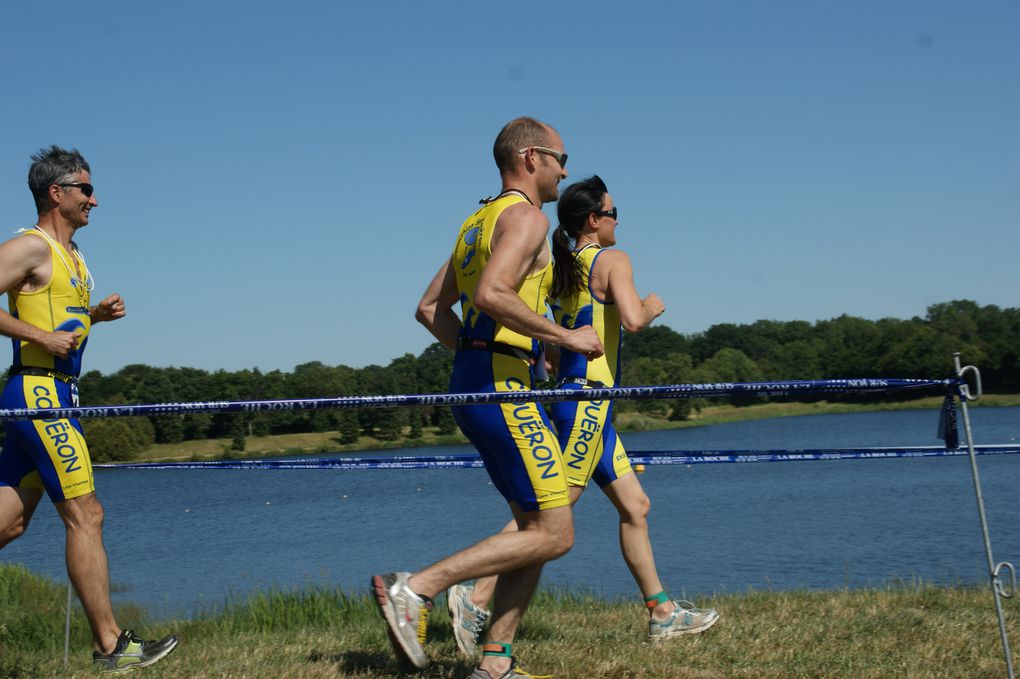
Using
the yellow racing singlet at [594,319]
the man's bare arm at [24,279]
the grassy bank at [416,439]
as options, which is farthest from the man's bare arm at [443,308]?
the grassy bank at [416,439]

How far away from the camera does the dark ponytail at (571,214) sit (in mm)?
5250

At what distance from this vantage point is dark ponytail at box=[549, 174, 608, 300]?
17.2 ft

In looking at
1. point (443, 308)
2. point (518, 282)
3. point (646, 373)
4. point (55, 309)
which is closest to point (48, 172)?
point (55, 309)

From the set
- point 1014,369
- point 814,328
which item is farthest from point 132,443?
point 814,328

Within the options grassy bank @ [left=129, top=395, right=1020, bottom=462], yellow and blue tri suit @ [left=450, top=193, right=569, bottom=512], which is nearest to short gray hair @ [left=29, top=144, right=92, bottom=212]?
yellow and blue tri suit @ [left=450, top=193, right=569, bottom=512]

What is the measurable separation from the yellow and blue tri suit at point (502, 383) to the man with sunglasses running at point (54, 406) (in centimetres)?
172

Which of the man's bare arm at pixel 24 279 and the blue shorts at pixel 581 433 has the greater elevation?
the man's bare arm at pixel 24 279

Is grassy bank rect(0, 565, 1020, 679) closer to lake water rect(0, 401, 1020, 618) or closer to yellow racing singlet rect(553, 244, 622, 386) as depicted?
yellow racing singlet rect(553, 244, 622, 386)

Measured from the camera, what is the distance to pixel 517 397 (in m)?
3.65

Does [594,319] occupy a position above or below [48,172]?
below

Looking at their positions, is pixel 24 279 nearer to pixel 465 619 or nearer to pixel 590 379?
pixel 465 619

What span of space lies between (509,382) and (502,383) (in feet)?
0.10

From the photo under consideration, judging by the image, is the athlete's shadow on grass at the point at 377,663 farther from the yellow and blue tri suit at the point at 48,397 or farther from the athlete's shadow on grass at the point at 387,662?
the yellow and blue tri suit at the point at 48,397

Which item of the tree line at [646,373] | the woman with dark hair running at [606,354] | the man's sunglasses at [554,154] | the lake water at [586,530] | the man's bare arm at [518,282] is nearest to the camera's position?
the man's bare arm at [518,282]
